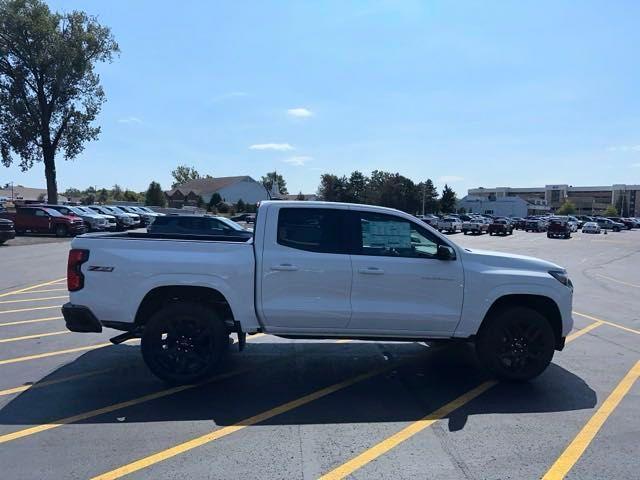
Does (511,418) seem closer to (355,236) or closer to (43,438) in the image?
(355,236)

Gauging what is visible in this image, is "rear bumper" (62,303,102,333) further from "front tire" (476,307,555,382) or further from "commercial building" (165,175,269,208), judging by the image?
"commercial building" (165,175,269,208)

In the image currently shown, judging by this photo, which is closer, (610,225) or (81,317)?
(81,317)

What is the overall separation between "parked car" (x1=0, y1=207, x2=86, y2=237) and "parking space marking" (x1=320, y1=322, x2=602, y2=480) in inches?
1134

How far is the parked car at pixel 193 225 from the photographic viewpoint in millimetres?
18281

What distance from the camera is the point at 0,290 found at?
37.6ft

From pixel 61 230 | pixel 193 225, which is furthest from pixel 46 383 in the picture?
pixel 61 230

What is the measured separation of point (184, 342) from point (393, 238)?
8.21 feet

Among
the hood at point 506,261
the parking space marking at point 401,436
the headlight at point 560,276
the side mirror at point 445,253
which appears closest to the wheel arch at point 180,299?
the parking space marking at point 401,436

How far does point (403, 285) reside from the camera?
557cm

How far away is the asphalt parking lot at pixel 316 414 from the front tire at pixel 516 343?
19 centimetres

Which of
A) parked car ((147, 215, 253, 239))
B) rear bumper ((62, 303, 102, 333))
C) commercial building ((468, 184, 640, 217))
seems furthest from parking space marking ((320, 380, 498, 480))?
commercial building ((468, 184, 640, 217))

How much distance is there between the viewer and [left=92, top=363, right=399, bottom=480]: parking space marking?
3772 mm

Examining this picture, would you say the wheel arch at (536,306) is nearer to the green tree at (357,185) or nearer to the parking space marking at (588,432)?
the parking space marking at (588,432)

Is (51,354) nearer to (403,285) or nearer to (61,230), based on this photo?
(403,285)
